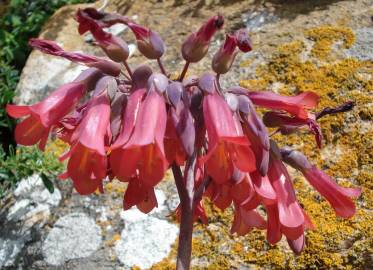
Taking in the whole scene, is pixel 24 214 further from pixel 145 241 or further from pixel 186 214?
pixel 186 214

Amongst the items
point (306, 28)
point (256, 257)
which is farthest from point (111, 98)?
point (306, 28)

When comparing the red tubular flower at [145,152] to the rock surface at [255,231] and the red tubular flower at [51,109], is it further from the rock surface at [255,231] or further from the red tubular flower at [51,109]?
the rock surface at [255,231]

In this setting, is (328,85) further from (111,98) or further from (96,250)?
(111,98)

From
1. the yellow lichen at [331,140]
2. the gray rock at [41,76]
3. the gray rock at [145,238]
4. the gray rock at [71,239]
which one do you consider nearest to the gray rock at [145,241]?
the gray rock at [145,238]

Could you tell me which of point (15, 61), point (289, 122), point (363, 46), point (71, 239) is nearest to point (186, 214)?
point (289, 122)

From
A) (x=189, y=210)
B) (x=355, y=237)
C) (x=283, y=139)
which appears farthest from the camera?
(x=283, y=139)

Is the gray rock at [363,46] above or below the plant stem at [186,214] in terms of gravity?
below
